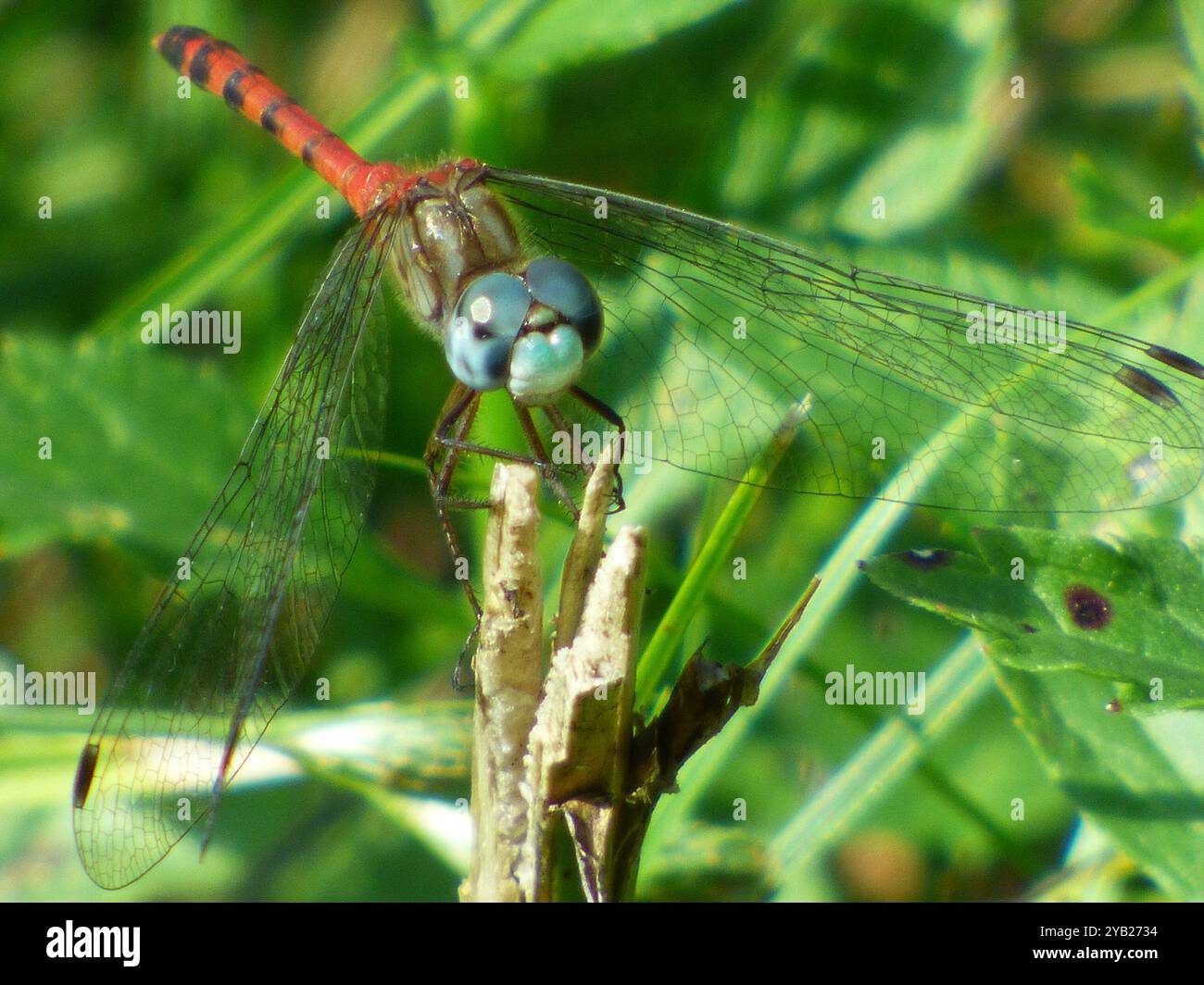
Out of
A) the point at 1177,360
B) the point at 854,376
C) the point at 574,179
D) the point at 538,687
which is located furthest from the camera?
the point at 574,179

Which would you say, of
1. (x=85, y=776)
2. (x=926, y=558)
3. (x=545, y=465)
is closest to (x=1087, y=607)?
(x=926, y=558)

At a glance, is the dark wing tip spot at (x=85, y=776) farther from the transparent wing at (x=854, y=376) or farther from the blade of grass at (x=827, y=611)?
the transparent wing at (x=854, y=376)

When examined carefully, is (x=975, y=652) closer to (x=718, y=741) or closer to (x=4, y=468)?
(x=718, y=741)

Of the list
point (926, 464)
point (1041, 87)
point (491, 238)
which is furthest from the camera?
point (1041, 87)

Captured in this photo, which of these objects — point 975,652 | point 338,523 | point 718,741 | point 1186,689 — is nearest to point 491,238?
point 338,523

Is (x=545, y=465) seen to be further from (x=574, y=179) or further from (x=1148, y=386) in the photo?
(x=574, y=179)

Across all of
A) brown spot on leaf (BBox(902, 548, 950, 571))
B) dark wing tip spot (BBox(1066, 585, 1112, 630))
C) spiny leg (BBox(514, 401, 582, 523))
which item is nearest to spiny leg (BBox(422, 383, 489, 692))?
spiny leg (BBox(514, 401, 582, 523))

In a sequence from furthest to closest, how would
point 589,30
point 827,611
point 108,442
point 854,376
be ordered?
1. point 589,30
2. point 108,442
3. point 854,376
4. point 827,611
